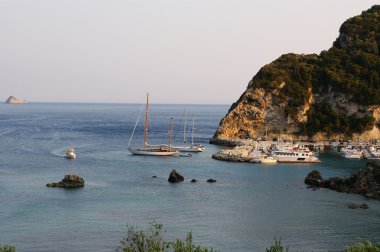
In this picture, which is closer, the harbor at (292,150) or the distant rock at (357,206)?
the distant rock at (357,206)

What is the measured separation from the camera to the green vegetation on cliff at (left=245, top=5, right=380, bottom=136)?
413 ft

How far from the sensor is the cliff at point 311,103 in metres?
125

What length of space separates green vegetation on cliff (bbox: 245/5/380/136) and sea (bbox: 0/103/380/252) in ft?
98.8

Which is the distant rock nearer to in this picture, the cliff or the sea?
the sea

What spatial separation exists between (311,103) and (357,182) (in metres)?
63.2

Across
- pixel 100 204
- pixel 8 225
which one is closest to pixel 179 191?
pixel 100 204

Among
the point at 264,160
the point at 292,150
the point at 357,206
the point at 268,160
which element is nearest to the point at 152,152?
the point at 264,160

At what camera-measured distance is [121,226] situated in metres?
A: 50.6

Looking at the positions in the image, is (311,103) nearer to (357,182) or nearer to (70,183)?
(357,182)

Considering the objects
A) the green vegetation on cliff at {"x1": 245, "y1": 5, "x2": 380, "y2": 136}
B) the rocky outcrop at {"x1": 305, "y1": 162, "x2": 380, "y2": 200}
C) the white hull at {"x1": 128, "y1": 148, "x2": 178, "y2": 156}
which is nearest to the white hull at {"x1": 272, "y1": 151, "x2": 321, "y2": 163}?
the white hull at {"x1": 128, "y1": 148, "x2": 178, "y2": 156}

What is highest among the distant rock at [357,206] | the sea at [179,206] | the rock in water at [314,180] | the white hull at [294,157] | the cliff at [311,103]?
the cliff at [311,103]

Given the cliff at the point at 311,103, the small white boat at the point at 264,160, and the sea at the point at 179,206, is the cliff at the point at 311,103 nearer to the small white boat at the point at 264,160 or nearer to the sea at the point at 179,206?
the small white boat at the point at 264,160

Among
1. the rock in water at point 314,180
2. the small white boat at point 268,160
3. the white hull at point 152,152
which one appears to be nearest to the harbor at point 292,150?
the small white boat at point 268,160

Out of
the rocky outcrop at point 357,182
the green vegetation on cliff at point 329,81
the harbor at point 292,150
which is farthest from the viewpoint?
the green vegetation on cliff at point 329,81
